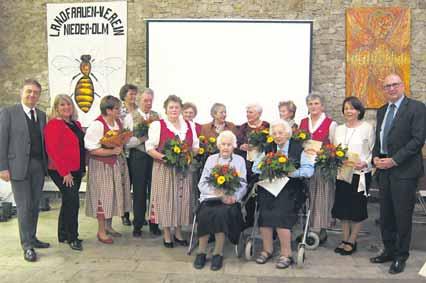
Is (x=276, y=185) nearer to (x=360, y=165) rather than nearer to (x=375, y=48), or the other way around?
(x=360, y=165)

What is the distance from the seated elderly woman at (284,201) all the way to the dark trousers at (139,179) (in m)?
1.53

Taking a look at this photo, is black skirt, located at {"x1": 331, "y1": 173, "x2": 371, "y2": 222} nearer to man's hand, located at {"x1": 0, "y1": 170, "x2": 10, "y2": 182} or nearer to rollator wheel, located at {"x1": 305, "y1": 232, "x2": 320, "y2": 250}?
rollator wheel, located at {"x1": 305, "y1": 232, "x2": 320, "y2": 250}

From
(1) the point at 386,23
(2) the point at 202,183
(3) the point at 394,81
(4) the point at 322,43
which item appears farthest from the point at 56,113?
(1) the point at 386,23

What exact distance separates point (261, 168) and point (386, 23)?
518 cm

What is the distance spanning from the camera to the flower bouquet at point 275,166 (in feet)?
13.0

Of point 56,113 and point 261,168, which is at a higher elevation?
point 56,113

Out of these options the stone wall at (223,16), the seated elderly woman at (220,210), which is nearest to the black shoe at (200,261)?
the seated elderly woman at (220,210)

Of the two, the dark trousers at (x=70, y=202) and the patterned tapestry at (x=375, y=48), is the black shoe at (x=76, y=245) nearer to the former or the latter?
the dark trousers at (x=70, y=202)

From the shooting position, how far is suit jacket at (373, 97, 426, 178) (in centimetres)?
385

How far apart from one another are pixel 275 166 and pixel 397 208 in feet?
4.04

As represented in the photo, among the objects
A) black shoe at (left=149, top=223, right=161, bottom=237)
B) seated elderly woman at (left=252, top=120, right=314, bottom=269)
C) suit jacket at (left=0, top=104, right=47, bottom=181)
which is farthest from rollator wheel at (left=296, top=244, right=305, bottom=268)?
suit jacket at (left=0, top=104, right=47, bottom=181)

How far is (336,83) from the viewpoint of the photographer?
7.95 meters

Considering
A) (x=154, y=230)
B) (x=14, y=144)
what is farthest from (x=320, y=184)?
(x=14, y=144)

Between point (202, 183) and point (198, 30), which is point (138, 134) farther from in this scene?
point (198, 30)
